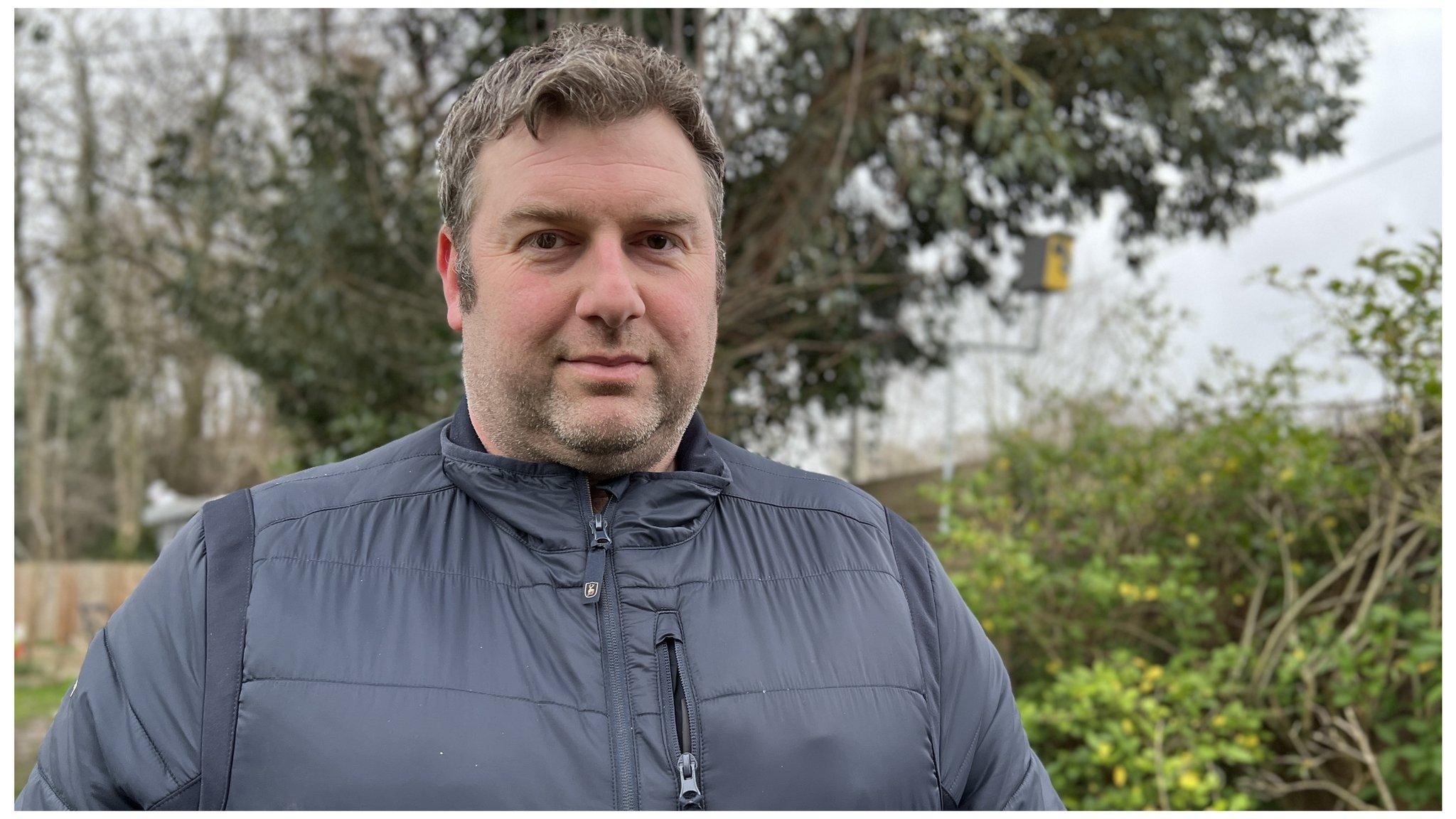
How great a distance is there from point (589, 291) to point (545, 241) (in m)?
0.10

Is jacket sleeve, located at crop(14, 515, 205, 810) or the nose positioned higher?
the nose

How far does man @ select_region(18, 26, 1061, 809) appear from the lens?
1254mm

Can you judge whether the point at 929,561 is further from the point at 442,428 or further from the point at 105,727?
the point at 105,727

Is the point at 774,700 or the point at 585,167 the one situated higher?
the point at 585,167

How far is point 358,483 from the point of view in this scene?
1.46 meters

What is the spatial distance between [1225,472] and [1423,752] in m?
1.34

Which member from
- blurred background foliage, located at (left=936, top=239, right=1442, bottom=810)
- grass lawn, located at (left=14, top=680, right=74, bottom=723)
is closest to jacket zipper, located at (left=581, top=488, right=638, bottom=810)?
blurred background foliage, located at (left=936, top=239, right=1442, bottom=810)

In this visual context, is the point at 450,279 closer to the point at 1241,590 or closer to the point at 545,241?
the point at 545,241

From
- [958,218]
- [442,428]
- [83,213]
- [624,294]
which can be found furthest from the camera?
[83,213]

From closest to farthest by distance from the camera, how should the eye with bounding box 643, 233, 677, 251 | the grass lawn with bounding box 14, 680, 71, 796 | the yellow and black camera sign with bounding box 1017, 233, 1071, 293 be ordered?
the eye with bounding box 643, 233, 677, 251 → the yellow and black camera sign with bounding box 1017, 233, 1071, 293 → the grass lawn with bounding box 14, 680, 71, 796

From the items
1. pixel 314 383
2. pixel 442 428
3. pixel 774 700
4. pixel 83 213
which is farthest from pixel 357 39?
pixel 774 700

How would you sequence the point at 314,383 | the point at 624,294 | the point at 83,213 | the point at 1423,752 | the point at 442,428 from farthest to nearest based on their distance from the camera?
1. the point at 83,213
2. the point at 314,383
3. the point at 1423,752
4. the point at 442,428
5. the point at 624,294

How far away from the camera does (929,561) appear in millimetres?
1602

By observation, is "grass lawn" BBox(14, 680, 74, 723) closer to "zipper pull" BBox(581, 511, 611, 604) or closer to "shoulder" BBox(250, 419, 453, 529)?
"shoulder" BBox(250, 419, 453, 529)
